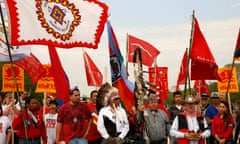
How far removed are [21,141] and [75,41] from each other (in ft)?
7.82

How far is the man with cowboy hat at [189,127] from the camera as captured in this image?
9.12 m

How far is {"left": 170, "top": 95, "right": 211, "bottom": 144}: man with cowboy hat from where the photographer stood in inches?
359

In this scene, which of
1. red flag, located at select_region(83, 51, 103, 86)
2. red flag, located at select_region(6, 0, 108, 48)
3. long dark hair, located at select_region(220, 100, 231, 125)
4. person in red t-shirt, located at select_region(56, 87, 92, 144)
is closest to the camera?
person in red t-shirt, located at select_region(56, 87, 92, 144)

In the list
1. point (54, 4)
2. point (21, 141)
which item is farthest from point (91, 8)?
point (21, 141)

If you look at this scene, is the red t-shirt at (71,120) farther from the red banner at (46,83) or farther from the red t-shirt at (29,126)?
the red banner at (46,83)

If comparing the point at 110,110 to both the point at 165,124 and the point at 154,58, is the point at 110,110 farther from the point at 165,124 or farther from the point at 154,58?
the point at 154,58

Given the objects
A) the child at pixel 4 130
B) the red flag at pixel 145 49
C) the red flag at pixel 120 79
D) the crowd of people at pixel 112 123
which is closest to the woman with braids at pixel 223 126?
the crowd of people at pixel 112 123

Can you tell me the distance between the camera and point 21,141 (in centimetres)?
1065

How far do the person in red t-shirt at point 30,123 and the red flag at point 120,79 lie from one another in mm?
1775

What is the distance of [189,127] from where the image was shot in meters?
9.19

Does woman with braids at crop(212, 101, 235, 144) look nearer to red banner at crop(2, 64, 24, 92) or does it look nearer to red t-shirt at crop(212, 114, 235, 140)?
red t-shirt at crop(212, 114, 235, 140)

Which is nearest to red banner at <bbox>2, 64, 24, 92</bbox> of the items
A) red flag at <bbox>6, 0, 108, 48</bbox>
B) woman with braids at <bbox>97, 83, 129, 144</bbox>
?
red flag at <bbox>6, 0, 108, 48</bbox>

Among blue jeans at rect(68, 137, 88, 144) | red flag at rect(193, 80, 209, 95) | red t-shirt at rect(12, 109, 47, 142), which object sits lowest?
blue jeans at rect(68, 137, 88, 144)

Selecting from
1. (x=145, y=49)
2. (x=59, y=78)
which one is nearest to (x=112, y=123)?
(x=59, y=78)
